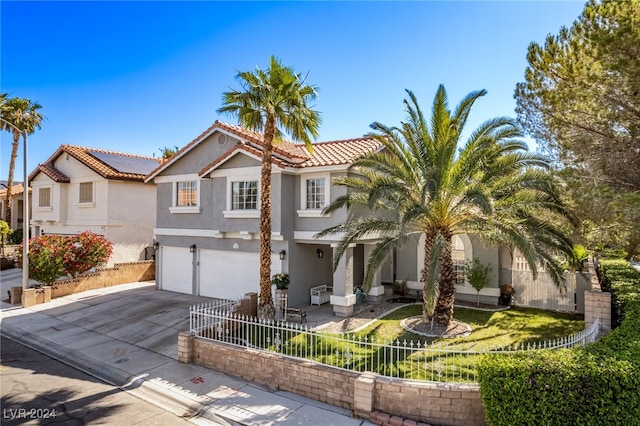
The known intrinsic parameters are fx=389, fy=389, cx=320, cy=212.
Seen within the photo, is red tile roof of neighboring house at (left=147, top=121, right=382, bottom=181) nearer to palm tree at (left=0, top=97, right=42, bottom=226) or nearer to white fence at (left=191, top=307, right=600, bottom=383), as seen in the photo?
white fence at (left=191, top=307, right=600, bottom=383)

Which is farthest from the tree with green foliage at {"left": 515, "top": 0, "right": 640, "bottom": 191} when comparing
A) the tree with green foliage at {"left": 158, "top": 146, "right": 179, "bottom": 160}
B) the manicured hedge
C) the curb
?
the tree with green foliage at {"left": 158, "top": 146, "right": 179, "bottom": 160}

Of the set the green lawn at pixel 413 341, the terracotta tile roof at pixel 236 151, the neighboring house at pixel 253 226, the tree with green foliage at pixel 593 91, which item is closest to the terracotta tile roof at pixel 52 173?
the neighboring house at pixel 253 226

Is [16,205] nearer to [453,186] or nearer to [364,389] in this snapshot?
[453,186]

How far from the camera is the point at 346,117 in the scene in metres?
19.2

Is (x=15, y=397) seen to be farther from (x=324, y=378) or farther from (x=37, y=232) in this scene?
(x=37, y=232)

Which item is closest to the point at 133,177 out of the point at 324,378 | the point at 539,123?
the point at 324,378

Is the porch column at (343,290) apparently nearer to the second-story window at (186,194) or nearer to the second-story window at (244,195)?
the second-story window at (244,195)

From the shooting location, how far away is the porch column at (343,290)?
52.9 ft

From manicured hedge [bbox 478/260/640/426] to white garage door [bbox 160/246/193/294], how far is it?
16.8 meters

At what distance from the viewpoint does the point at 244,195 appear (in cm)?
1827

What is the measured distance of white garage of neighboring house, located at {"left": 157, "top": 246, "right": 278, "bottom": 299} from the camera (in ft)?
61.1

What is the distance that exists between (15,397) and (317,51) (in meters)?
14.8

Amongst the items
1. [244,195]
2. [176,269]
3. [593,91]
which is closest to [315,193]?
[244,195]

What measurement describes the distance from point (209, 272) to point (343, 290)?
7752 mm
